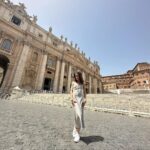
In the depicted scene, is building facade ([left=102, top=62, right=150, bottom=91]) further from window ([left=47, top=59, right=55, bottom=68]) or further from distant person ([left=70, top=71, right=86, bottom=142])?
distant person ([left=70, top=71, right=86, bottom=142])

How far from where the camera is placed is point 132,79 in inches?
2132

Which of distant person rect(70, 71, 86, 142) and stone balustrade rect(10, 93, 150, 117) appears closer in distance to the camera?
distant person rect(70, 71, 86, 142)

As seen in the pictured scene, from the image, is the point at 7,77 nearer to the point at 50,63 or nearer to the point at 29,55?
the point at 29,55

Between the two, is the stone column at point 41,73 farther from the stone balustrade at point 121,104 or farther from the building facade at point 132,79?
the building facade at point 132,79

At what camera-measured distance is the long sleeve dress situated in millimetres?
2888

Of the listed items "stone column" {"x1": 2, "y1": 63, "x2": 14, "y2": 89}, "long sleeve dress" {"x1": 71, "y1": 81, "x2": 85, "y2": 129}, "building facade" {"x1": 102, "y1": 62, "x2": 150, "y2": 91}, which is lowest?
"long sleeve dress" {"x1": 71, "y1": 81, "x2": 85, "y2": 129}

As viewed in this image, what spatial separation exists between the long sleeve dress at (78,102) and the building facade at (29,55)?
19.0m

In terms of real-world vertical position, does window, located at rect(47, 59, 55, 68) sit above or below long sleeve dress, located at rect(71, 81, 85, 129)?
above

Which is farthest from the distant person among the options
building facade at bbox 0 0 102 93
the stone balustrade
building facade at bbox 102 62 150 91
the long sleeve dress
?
building facade at bbox 102 62 150 91

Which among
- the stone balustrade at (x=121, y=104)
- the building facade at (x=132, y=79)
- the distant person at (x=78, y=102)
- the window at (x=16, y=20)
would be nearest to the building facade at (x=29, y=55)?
the window at (x=16, y=20)

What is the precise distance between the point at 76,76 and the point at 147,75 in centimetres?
5204

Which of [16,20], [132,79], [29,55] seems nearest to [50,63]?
[29,55]

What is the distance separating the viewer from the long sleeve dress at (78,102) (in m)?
2.89

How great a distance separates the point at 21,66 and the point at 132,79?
48863mm
